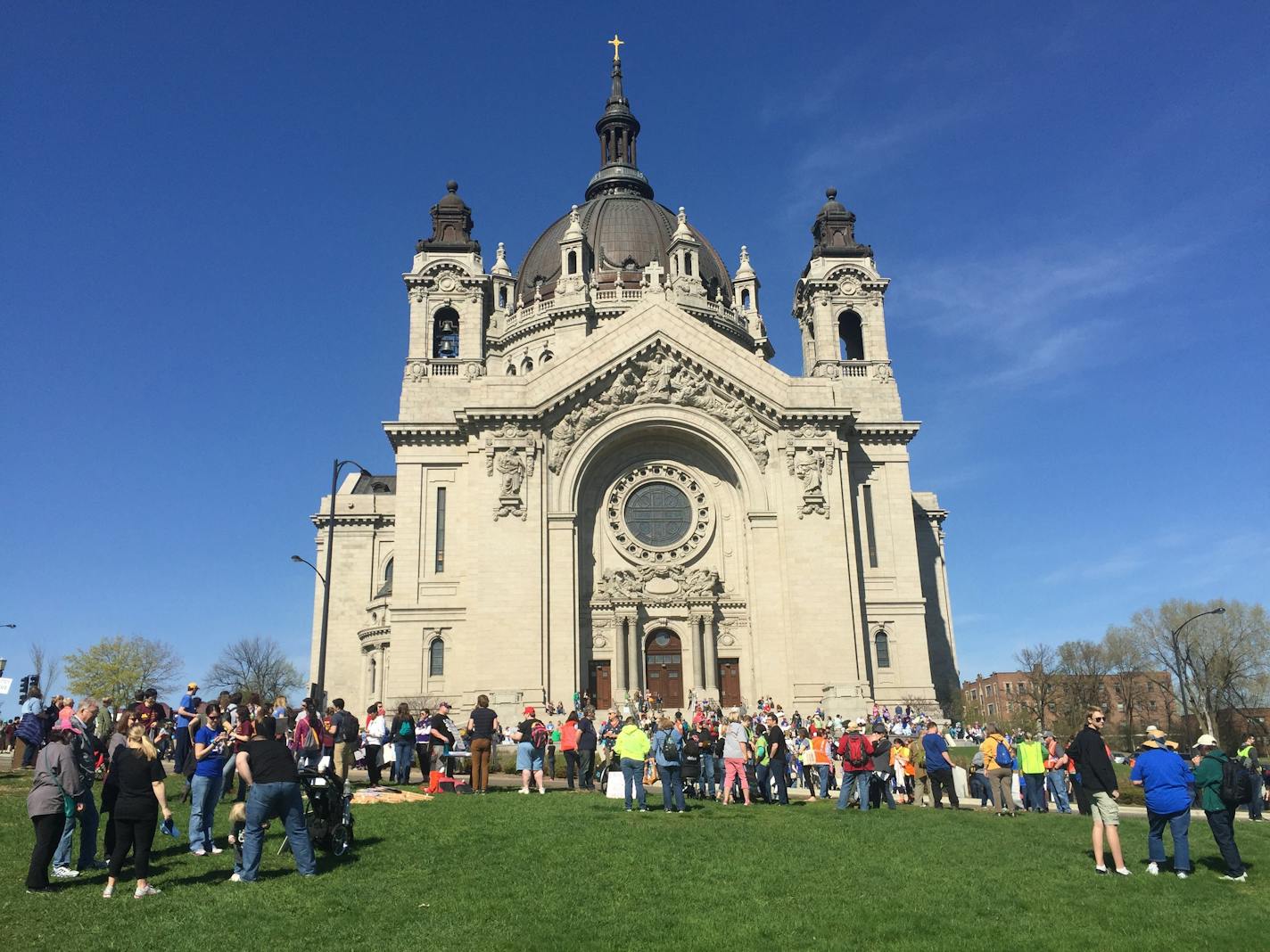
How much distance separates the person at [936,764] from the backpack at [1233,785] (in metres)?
7.40

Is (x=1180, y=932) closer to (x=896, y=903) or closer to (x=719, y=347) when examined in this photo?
(x=896, y=903)

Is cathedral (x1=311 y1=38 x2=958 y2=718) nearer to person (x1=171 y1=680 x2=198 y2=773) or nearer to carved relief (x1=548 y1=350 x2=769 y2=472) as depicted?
carved relief (x1=548 y1=350 x2=769 y2=472)

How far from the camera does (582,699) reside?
39.4 meters

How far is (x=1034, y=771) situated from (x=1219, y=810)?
7019 mm

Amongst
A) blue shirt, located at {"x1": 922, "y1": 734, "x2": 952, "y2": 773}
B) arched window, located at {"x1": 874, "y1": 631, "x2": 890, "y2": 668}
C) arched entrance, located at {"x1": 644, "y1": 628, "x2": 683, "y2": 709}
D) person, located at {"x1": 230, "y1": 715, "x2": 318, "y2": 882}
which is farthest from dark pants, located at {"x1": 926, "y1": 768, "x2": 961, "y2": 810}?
arched window, located at {"x1": 874, "y1": 631, "x2": 890, "y2": 668}

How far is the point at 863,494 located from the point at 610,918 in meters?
38.5

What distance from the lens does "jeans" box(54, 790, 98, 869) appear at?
12.7 metres

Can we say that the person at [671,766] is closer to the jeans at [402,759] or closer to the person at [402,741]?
the person at [402,741]

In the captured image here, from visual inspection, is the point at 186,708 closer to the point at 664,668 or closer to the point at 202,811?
the point at 202,811

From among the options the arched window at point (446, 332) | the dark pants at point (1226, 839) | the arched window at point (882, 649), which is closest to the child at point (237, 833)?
the dark pants at point (1226, 839)

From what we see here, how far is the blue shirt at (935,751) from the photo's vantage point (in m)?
21.0

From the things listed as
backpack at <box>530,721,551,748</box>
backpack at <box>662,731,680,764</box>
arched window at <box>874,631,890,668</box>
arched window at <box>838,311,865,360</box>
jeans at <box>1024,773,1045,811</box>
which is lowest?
jeans at <box>1024,773,1045,811</box>

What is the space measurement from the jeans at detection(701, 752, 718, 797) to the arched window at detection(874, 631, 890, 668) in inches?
964

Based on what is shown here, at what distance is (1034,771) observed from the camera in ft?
66.8
